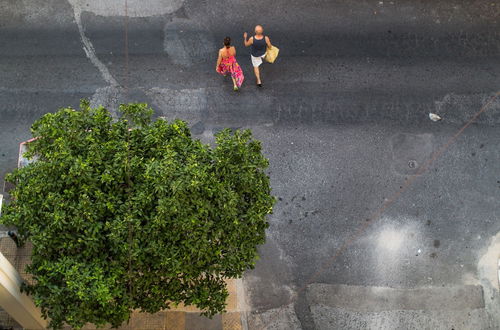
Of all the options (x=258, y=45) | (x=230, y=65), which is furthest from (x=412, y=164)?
(x=230, y=65)

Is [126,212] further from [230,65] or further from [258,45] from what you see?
[258,45]

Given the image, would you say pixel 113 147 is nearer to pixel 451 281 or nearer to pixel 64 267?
pixel 64 267

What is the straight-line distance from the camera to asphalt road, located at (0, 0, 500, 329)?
41.2ft

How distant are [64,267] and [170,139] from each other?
2.56 meters

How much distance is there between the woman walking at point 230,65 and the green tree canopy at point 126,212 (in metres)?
4.34

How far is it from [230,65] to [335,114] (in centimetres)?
282

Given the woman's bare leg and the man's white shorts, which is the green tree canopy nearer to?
the man's white shorts

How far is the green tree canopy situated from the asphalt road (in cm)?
361

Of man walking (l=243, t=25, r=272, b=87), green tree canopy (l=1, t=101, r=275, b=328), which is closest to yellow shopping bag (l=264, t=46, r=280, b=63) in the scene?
man walking (l=243, t=25, r=272, b=87)

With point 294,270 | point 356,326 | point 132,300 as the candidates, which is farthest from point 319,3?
point 132,300

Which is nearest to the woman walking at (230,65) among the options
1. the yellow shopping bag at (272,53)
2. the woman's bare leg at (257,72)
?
the woman's bare leg at (257,72)

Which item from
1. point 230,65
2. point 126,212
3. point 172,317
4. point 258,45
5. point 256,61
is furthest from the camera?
point 256,61

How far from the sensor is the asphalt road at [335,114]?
1255 centimetres

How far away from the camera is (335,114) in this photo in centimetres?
1412
